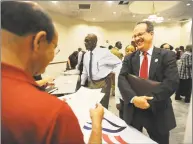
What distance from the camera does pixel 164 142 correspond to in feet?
3.55

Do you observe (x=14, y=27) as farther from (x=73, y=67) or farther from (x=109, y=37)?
(x=73, y=67)

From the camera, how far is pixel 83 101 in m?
1.16

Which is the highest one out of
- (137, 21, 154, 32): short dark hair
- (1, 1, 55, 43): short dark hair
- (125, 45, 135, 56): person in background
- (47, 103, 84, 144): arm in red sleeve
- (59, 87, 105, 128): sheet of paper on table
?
(137, 21, 154, 32): short dark hair

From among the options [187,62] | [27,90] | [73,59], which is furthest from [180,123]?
[73,59]

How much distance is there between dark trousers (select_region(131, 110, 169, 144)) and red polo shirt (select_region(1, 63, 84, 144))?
0.65 meters

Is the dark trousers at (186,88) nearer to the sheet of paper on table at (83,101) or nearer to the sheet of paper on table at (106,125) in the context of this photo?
the sheet of paper on table at (106,125)

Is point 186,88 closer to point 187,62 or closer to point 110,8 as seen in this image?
point 187,62

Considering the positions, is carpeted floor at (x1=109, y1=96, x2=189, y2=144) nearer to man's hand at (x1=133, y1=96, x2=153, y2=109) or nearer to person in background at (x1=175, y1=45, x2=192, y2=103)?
person in background at (x1=175, y1=45, x2=192, y2=103)

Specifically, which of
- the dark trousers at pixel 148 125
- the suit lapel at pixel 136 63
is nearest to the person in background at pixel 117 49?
the suit lapel at pixel 136 63

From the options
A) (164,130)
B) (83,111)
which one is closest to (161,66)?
(164,130)

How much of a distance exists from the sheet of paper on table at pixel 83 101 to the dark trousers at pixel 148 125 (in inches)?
9.2

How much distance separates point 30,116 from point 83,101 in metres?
0.76

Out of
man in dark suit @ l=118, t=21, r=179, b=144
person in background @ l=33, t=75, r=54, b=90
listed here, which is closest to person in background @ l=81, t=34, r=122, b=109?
person in background @ l=33, t=75, r=54, b=90

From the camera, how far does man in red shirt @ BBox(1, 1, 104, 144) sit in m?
0.41
